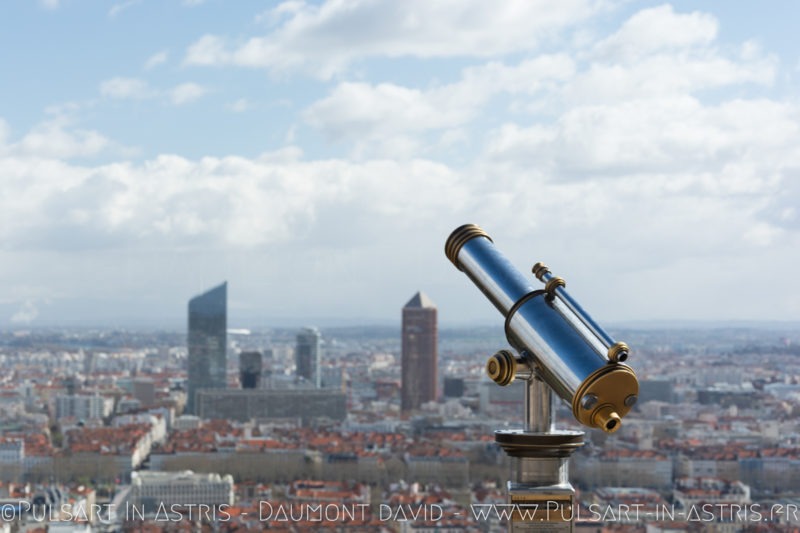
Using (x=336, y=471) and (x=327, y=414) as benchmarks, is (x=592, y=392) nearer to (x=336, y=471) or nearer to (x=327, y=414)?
(x=336, y=471)

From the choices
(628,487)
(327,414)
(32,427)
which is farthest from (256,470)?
(327,414)

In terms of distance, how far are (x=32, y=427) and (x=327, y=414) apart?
34.9ft

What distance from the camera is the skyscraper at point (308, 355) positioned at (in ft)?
192

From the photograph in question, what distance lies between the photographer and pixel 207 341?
56625 mm

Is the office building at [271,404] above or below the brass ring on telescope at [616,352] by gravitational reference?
below

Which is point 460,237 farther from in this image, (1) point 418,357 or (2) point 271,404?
(1) point 418,357

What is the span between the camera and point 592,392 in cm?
161

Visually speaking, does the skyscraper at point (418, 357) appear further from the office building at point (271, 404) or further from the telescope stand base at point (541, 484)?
the telescope stand base at point (541, 484)

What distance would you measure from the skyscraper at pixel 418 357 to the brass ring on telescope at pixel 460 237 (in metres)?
48.9

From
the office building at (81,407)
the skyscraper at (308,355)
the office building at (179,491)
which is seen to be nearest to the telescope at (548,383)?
the office building at (179,491)

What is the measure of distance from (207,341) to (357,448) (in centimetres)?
2663

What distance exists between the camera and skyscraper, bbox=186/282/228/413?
175ft

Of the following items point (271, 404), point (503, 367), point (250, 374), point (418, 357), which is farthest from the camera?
point (418, 357)

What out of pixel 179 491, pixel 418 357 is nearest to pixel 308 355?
pixel 418 357
